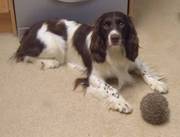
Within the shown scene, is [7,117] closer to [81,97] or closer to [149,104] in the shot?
[81,97]

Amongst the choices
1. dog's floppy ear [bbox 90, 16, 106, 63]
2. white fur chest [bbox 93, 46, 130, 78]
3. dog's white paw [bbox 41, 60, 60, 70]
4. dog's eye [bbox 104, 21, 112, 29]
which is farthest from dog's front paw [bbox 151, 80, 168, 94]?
dog's white paw [bbox 41, 60, 60, 70]

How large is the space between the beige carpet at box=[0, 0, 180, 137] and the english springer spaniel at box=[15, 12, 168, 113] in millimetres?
68

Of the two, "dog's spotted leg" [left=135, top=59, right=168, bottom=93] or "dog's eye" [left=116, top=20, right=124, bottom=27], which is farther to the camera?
"dog's spotted leg" [left=135, top=59, right=168, bottom=93]

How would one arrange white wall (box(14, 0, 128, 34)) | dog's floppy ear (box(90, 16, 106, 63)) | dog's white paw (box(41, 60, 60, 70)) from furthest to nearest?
white wall (box(14, 0, 128, 34)) < dog's white paw (box(41, 60, 60, 70)) < dog's floppy ear (box(90, 16, 106, 63))

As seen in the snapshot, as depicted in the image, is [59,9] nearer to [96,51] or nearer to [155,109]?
[96,51]

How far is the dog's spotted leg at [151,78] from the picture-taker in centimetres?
246

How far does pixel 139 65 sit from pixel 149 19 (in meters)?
0.84

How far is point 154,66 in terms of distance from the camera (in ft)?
8.94

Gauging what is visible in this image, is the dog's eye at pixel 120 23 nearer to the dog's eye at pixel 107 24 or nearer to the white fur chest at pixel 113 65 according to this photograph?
the dog's eye at pixel 107 24

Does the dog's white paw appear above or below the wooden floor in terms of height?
below

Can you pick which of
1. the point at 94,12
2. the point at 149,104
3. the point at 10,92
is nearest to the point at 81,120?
the point at 149,104

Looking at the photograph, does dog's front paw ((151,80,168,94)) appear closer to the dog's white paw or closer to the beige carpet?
the beige carpet

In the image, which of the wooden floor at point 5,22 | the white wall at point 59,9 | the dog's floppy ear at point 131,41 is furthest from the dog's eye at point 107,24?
the wooden floor at point 5,22

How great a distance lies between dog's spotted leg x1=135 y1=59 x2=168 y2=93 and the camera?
2.46 metres
